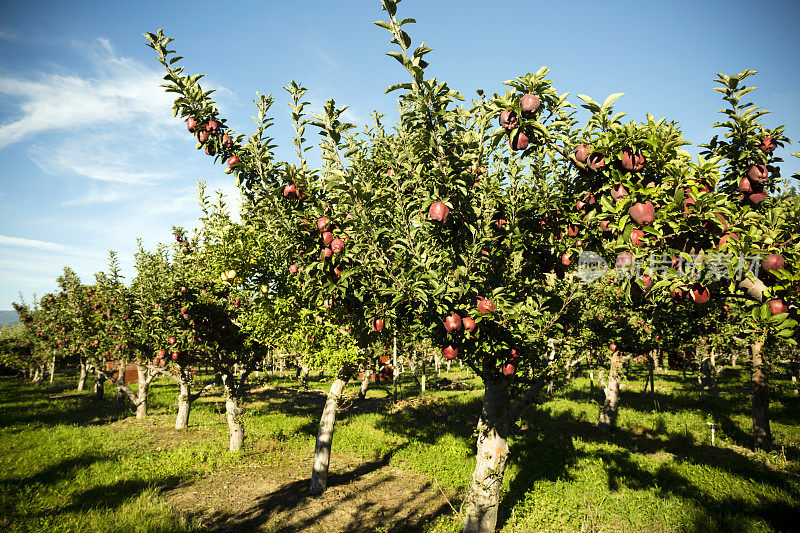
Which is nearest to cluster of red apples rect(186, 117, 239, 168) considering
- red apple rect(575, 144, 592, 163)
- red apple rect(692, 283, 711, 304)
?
red apple rect(575, 144, 592, 163)

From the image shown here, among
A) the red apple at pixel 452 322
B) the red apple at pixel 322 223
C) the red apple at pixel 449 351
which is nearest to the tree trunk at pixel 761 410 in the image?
the red apple at pixel 449 351

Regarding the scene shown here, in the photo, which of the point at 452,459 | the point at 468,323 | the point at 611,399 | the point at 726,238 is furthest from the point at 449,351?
the point at 611,399

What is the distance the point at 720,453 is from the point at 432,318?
578 inches

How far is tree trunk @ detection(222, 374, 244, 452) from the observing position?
41.9 feet

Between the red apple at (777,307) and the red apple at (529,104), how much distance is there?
2605 mm

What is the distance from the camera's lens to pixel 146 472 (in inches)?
433

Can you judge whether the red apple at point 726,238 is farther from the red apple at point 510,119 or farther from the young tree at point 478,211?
the red apple at point 510,119

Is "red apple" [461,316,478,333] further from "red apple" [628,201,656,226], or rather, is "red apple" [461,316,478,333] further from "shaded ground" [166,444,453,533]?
"shaded ground" [166,444,453,533]

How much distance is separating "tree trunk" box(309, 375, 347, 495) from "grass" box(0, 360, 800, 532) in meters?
0.41

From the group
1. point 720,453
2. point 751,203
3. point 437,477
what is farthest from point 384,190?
point 720,453

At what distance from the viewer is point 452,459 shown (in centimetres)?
→ 1210

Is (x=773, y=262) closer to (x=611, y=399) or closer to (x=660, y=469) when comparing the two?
(x=660, y=469)

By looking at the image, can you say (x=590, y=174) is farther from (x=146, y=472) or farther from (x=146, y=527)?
(x=146, y=472)

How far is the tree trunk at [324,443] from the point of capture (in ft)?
31.7
